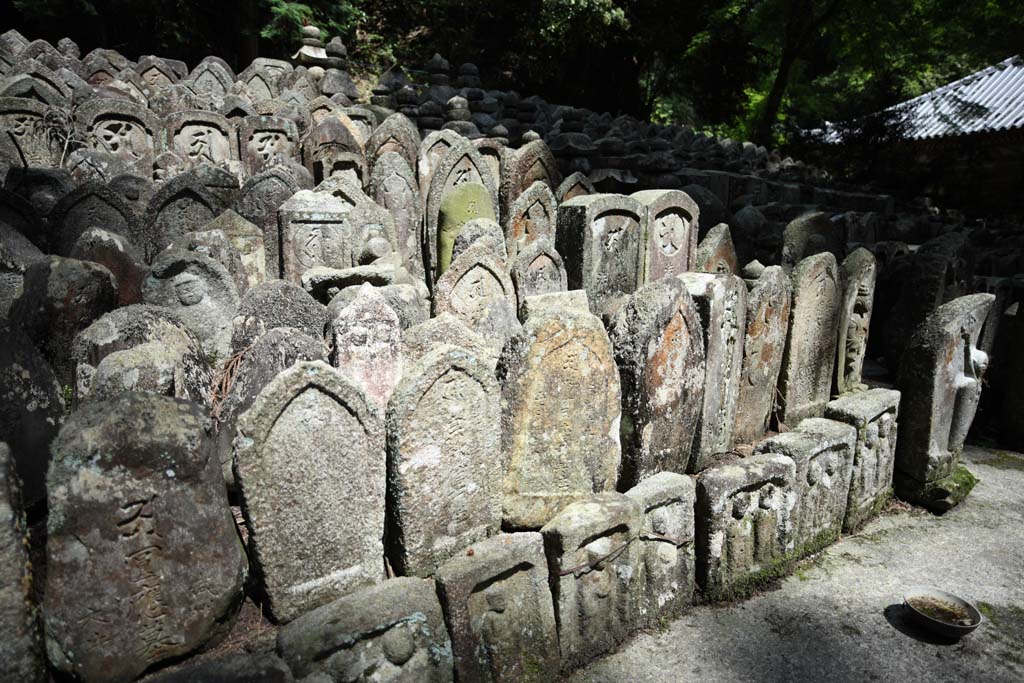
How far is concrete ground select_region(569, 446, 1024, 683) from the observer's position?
2977 millimetres

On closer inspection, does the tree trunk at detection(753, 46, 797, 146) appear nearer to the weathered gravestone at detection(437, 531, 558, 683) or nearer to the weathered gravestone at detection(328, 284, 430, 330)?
the weathered gravestone at detection(328, 284, 430, 330)

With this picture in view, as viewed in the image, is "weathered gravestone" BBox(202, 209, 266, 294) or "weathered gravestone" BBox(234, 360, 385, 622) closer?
"weathered gravestone" BBox(234, 360, 385, 622)

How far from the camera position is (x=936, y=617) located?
3266mm

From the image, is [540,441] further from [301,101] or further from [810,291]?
[301,101]

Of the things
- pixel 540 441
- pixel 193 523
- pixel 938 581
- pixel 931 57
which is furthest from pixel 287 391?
pixel 931 57

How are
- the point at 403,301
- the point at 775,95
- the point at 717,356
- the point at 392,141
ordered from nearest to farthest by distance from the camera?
the point at 717,356 → the point at 403,301 → the point at 392,141 → the point at 775,95

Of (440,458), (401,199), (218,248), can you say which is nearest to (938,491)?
(440,458)

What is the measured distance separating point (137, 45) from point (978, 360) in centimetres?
1594

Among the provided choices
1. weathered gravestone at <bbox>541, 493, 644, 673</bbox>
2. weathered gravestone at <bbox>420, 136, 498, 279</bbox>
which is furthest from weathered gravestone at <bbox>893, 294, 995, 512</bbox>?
weathered gravestone at <bbox>420, 136, 498, 279</bbox>

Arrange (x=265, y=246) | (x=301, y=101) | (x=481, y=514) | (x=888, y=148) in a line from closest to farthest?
(x=481, y=514) → (x=265, y=246) → (x=301, y=101) → (x=888, y=148)

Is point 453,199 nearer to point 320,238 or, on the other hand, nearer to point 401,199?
point 401,199

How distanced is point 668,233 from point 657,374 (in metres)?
2.81

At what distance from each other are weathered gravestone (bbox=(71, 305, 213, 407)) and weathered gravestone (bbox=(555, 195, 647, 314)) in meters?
3.27

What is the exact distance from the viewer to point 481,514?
3.05 meters
